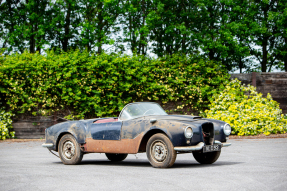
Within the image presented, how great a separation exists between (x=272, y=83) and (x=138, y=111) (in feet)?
34.7

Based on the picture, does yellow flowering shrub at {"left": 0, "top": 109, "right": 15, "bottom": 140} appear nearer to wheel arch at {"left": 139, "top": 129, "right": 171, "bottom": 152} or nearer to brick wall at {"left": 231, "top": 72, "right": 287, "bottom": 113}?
wheel arch at {"left": 139, "top": 129, "right": 171, "bottom": 152}

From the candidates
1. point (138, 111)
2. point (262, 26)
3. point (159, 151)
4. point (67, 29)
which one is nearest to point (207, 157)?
point (159, 151)

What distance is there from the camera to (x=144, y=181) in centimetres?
566

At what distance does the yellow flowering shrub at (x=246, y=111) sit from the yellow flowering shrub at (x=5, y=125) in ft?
29.6

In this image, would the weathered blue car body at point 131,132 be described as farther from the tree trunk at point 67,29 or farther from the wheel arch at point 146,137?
the tree trunk at point 67,29

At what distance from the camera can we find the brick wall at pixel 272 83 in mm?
16250

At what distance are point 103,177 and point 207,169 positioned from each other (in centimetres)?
212

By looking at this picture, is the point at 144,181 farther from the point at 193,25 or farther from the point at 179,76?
the point at 193,25

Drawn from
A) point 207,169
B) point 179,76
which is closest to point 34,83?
point 179,76

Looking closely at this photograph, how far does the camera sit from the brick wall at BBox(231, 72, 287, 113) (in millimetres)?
16250

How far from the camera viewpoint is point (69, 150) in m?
8.38

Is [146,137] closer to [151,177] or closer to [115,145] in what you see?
[115,145]

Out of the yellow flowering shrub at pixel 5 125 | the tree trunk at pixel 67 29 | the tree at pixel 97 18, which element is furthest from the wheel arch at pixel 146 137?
the tree trunk at pixel 67 29

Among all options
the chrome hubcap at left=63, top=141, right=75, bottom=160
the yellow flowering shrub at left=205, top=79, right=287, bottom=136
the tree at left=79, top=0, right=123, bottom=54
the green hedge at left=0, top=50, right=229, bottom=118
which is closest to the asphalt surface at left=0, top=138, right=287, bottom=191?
the chrome hubcap at left=63, top=141, right=75, bottom=160
